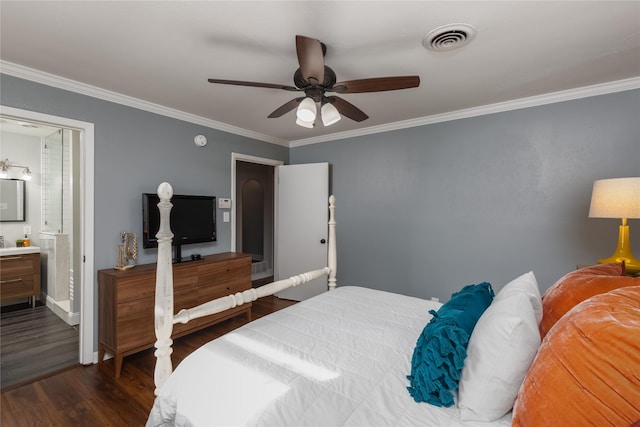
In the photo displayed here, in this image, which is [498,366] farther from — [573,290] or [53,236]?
[53,236]

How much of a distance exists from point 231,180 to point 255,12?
2387 mm

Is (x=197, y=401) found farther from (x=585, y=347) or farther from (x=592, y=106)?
(x=592, y=106)

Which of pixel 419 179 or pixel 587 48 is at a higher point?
pixel 587 48

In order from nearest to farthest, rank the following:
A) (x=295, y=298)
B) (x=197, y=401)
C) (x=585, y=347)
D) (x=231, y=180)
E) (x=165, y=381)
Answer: (x=585, y=347) < (x=197, y=401) < (x=165, y=381) < (x=231, y=180) < (x=295, y=298)

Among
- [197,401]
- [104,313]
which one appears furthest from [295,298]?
[197,401]

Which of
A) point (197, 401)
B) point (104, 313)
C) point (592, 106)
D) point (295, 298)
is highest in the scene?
point (592, 106)

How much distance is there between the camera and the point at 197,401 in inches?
41.0

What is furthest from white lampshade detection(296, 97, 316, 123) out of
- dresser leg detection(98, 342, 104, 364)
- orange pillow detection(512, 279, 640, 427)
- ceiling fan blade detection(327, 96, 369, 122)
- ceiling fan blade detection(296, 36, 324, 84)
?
dresser leg detection(98, 342, 104, 364)

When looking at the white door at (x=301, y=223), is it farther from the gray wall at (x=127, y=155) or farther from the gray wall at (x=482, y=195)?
the gray wall at (x=127, y=155)

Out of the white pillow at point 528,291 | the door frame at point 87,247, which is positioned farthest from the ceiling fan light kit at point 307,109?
the door frame at point 87,247

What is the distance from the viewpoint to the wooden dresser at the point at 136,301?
2.31m

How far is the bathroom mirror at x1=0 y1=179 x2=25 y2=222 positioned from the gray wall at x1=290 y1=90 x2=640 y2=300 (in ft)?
14.3

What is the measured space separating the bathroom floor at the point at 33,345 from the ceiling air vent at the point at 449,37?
3.77m

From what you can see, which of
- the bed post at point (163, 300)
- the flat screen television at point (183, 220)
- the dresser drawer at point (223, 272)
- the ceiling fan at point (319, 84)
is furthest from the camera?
the dresser drawer at point (223, 272)
